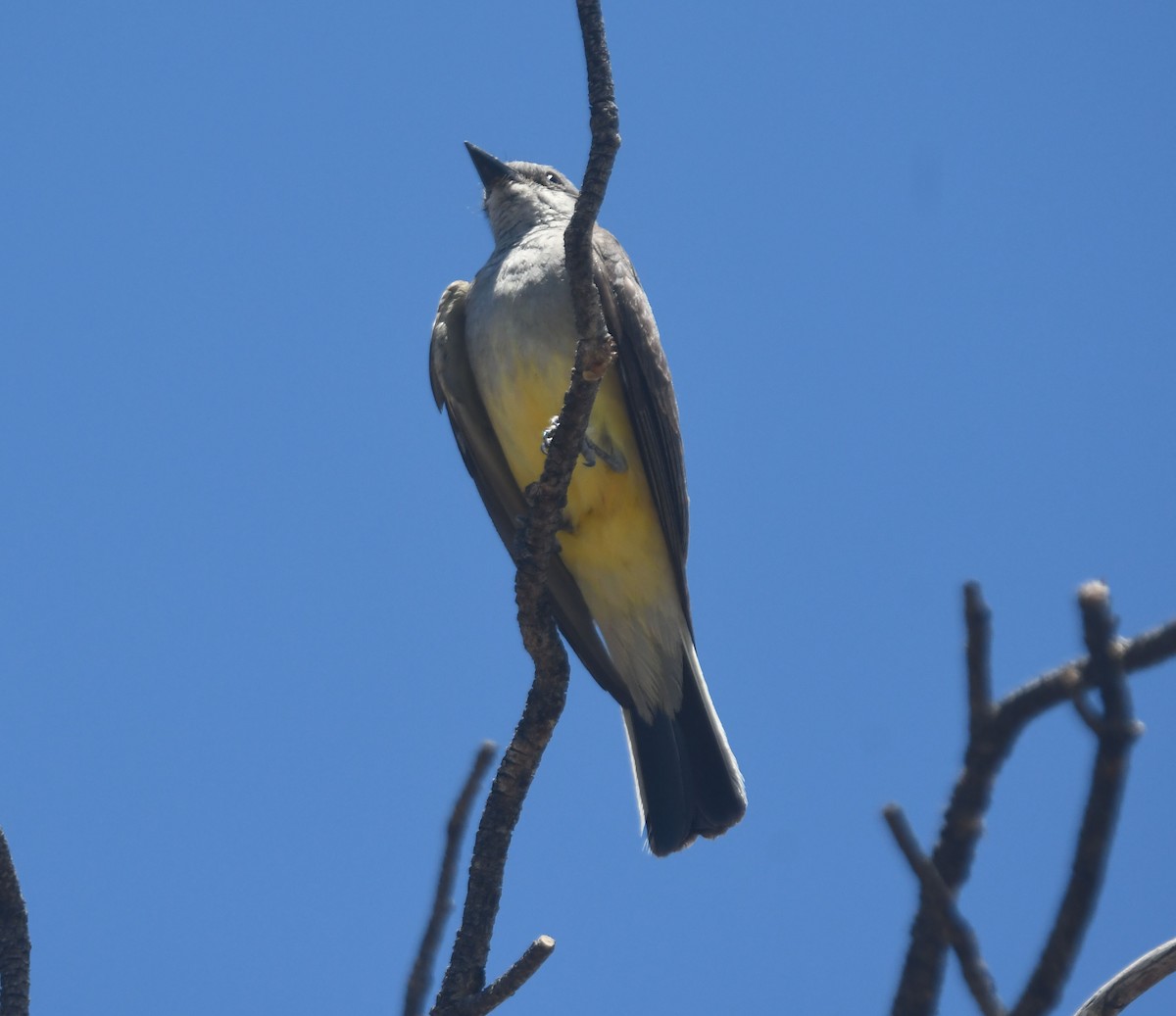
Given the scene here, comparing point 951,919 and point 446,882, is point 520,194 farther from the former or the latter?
point 951,919

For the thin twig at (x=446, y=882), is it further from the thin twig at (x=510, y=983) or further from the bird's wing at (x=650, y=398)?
the bird's wing at (x=650, y=398)

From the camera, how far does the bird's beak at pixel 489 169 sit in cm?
855

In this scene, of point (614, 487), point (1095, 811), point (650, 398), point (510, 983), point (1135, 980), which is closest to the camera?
point (1095, 811)

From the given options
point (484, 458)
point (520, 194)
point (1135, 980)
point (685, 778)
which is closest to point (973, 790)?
point (1135, 980)

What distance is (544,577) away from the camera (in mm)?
5473

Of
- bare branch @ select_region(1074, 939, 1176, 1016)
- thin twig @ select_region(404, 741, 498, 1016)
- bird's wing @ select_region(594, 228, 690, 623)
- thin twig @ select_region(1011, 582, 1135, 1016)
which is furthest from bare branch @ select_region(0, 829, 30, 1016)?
bird's wing @ select_region(594, 228, 690, 623)

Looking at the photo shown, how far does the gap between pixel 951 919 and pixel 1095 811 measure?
21cm

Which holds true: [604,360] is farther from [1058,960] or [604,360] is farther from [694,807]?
[1058,960]

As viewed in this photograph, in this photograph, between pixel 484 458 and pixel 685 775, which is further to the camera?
pixel 484 458

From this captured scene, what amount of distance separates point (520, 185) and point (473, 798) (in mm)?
5229

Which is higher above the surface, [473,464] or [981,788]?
[473,464]

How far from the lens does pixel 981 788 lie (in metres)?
1.72

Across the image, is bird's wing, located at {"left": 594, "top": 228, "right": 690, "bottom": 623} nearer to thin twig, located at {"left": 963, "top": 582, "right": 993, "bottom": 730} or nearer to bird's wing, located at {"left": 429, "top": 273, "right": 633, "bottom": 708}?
bird's wing, located at {"left": 429, "top": 273, "right": 633, "bottom": 708}

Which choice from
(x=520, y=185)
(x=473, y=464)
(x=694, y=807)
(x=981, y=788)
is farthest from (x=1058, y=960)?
(x=520, y=185)
